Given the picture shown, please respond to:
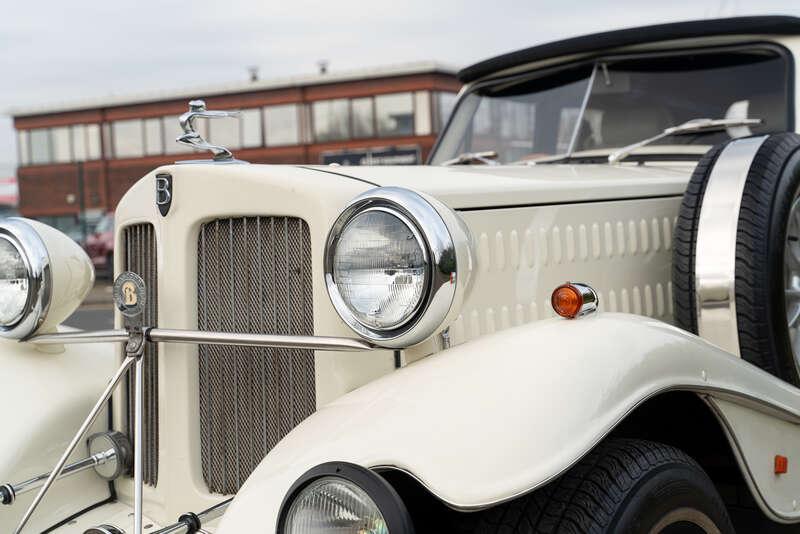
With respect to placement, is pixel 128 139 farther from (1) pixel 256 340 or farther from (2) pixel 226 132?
(1) pixel 256 340

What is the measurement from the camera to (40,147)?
3988 centimetres

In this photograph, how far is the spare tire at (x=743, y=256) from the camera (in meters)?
2.71

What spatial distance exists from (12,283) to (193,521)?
1.09 meters

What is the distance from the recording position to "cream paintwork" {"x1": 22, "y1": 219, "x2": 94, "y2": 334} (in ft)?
9.63

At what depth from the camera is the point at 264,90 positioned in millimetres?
34438

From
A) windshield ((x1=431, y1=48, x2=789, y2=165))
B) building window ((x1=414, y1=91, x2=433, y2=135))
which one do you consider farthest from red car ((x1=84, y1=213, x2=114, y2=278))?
windshield ((x1=431, y1=48, x2=789, y2=165))

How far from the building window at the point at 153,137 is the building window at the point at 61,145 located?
415 cm

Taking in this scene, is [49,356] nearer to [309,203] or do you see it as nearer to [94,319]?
[309,203]

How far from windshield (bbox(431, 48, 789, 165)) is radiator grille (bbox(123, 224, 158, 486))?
1.82 m

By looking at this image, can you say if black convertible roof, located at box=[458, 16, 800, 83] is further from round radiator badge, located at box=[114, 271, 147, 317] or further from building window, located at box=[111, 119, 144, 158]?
building window, located at box=[111, 119, 144, 158]

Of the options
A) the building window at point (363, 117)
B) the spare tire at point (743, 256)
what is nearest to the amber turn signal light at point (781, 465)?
the spare tire at point (743, 256)

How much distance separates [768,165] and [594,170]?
2.23 ft

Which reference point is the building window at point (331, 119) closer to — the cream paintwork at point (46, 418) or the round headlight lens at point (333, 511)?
the cream paintwork at point (46, 418)

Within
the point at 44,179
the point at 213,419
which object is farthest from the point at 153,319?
the point at 44,179
